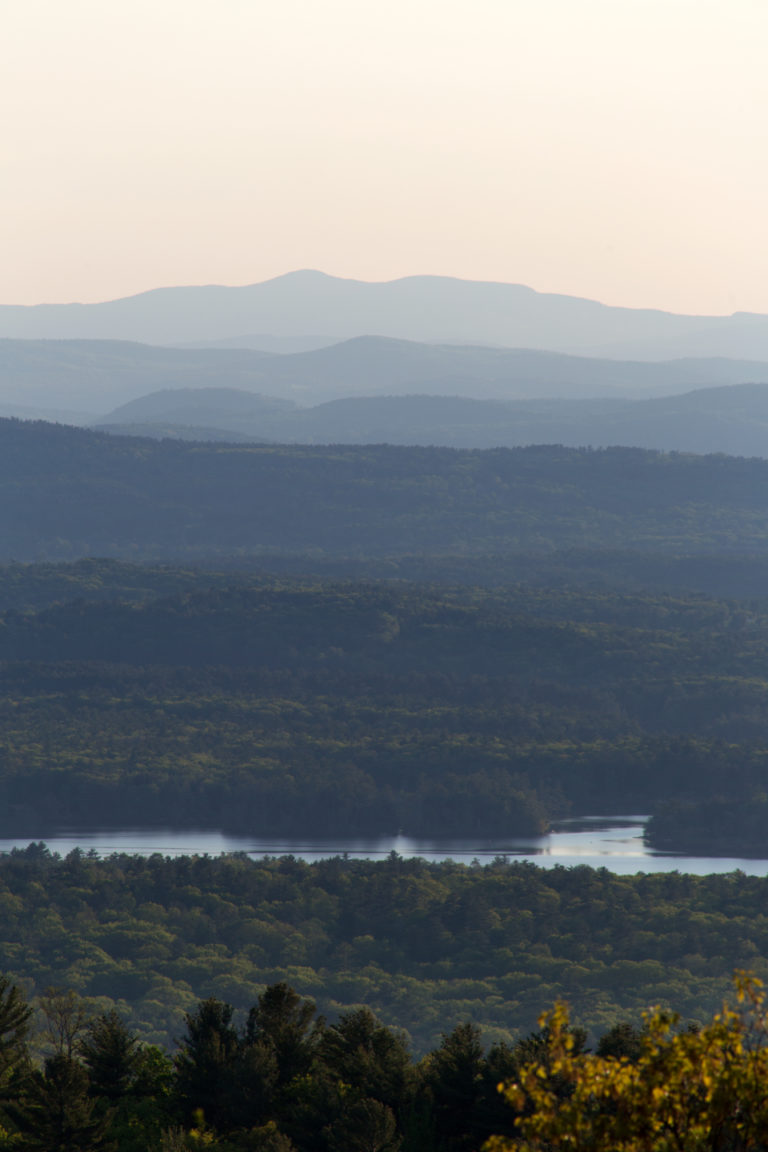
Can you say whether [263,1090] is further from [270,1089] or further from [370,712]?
[370,712]

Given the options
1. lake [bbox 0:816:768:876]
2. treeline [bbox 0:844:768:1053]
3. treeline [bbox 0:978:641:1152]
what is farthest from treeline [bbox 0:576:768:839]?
treeline [bbox 0:978:641:1152]

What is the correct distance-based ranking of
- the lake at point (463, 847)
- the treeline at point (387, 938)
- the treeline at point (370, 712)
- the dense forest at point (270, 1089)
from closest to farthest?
the dense forest at point (270, 1089), the treeline at point (387, 938), the lake at point (463, 847), the treeline at point (370, 712)

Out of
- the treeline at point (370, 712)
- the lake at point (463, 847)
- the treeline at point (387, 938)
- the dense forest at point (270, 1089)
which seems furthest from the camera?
the treeline at point (370, 712)

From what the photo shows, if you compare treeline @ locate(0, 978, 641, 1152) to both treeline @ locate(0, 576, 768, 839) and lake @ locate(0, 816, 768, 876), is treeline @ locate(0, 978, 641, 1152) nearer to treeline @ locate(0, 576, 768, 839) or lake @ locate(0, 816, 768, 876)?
lake @ locate(0, 816, 768, 876)

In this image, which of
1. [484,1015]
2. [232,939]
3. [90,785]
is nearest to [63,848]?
[90,785]

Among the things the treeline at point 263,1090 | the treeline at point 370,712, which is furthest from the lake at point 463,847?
the treeline at point 263,1090

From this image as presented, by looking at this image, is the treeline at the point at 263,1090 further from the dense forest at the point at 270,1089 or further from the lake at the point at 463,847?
the lake at the point at 463,847
